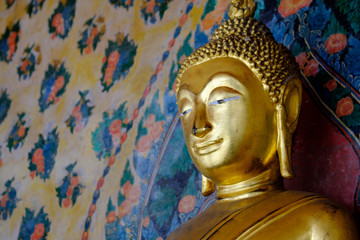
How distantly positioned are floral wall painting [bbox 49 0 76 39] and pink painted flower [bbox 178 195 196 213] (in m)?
1.35

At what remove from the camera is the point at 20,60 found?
316 cm

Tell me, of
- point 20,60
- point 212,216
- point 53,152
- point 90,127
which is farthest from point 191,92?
point 20,60

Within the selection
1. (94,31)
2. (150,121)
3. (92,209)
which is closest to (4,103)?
(94,31)

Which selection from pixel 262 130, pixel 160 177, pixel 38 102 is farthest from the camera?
pixel 38 102

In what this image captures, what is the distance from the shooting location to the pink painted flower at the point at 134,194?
86.0 inches

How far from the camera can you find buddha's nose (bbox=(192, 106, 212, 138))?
1.46m

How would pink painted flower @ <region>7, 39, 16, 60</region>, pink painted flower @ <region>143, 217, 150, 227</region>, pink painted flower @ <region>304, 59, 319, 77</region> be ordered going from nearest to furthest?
pink painted flower @ <region>304, 59, 319, 77</region>, pink painted flower @ <region>143, 217, 150, 227</region>, pink painted flower @ <region>7, 39, 16, 60</region>

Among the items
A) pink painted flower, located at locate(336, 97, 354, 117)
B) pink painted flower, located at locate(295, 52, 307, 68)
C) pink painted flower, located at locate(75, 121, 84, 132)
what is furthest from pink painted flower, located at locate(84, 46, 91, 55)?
pink painted flower, located at locate(336, 97, 354, 117)

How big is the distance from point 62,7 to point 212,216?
1931 millimetres

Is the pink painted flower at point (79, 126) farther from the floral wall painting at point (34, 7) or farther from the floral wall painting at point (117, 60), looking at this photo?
the floral wall painting at point (34, 7)

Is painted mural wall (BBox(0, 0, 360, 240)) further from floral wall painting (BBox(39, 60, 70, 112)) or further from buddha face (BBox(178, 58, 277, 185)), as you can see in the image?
buddha face (BBox(178, 58, 277, 185))

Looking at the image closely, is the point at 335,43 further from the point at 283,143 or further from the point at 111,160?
the point at 111,160

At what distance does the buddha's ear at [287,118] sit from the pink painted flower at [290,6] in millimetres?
409

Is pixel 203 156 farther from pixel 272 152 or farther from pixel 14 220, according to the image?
pixel 14 220
